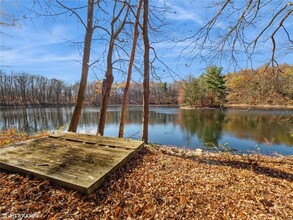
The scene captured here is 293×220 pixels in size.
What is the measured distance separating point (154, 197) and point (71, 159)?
121 centimetres

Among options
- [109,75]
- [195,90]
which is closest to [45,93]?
[195,90]

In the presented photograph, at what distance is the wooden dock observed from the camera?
185 centimetres

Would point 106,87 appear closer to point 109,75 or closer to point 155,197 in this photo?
point 109,75

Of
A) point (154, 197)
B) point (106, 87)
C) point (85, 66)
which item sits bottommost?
point (154, 197)

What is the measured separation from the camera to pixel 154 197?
181cm

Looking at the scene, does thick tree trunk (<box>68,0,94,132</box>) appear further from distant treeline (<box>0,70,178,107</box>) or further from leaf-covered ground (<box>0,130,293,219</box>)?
distant treeline (<box>0,70,178,107</box>)

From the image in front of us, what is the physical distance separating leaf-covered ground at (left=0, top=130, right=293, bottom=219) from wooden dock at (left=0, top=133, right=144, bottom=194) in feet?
0.30

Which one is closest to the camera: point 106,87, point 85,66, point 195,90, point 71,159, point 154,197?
point 154,197

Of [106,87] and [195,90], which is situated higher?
[195,90]

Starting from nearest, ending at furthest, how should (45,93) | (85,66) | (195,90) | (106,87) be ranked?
(85,66)
(106,87)
(195,90)
(45,93)

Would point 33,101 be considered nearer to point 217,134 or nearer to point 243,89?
point 217,134

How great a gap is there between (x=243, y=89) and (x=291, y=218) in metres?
3.53

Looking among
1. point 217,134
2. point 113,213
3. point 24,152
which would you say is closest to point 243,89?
point 113,213

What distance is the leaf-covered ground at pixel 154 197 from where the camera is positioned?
1574mm
